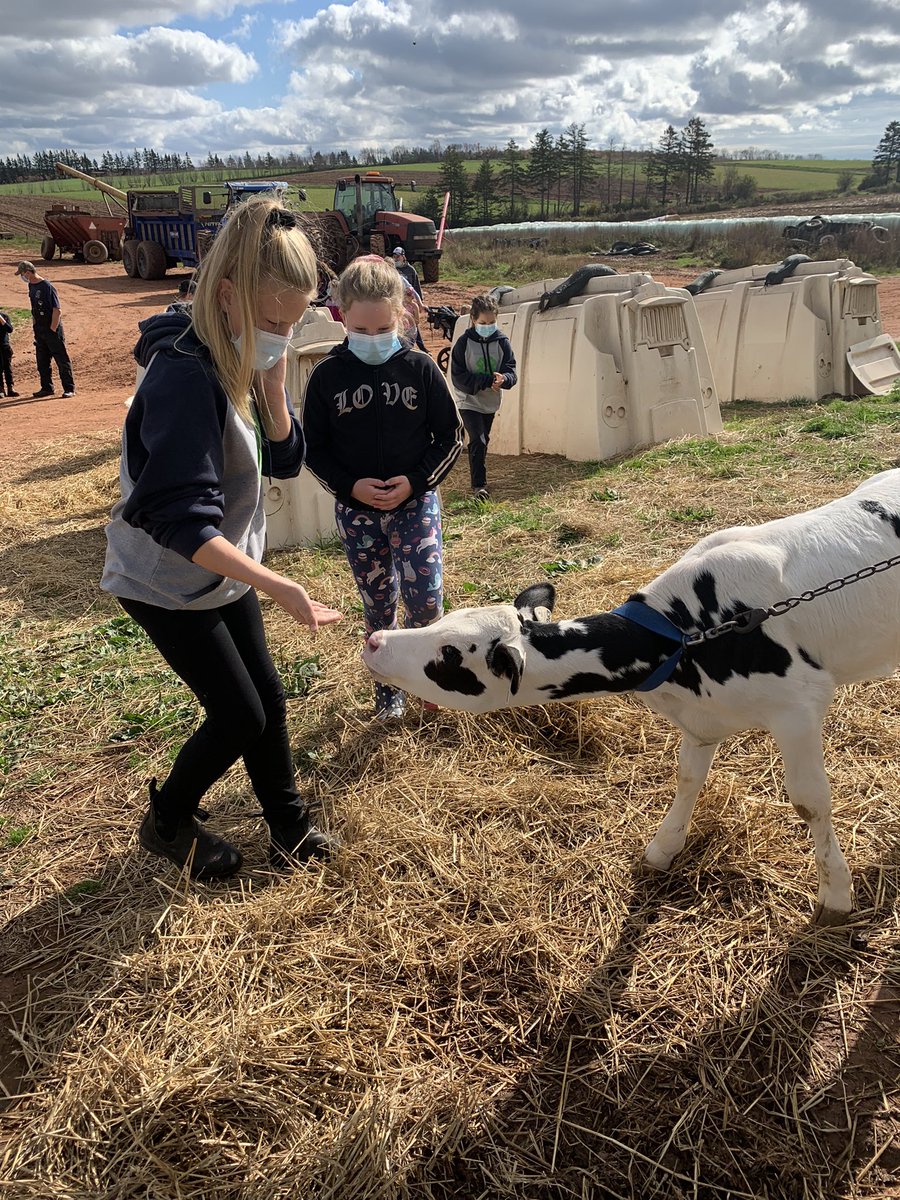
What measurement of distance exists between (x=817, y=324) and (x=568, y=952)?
34.7 ft

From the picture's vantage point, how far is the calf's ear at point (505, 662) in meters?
2.33

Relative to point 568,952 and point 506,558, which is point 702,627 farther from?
point 506,558

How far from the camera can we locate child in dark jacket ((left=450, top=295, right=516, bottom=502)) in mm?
7354

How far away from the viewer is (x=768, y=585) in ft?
8.06

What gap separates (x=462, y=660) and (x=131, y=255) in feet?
90.5

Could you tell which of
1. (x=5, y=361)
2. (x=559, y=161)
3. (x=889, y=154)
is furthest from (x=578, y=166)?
(x=5, y=361)

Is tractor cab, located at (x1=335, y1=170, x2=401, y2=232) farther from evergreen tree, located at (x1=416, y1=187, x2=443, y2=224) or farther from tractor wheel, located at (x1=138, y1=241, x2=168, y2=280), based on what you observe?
evergreen tree, located at (x1=416, y1=187, x2=443, y2=224)

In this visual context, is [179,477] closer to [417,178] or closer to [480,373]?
[480,373]

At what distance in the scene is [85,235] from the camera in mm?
28938

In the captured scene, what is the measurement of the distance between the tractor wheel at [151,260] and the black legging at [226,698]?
1027 inches

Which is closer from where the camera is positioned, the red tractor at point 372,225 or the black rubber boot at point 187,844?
the black rubber boot at point 187,844

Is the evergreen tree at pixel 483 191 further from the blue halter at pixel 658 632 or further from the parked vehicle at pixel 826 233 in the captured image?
the blue halter at pixel 658 632

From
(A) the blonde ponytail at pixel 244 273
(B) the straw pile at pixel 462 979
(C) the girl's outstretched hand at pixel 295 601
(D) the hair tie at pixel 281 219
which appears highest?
(D) the hair tie at pixel 281 219

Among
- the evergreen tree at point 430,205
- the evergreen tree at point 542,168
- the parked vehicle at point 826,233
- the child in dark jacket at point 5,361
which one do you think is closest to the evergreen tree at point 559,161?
the evergreen tree at point 542,168
